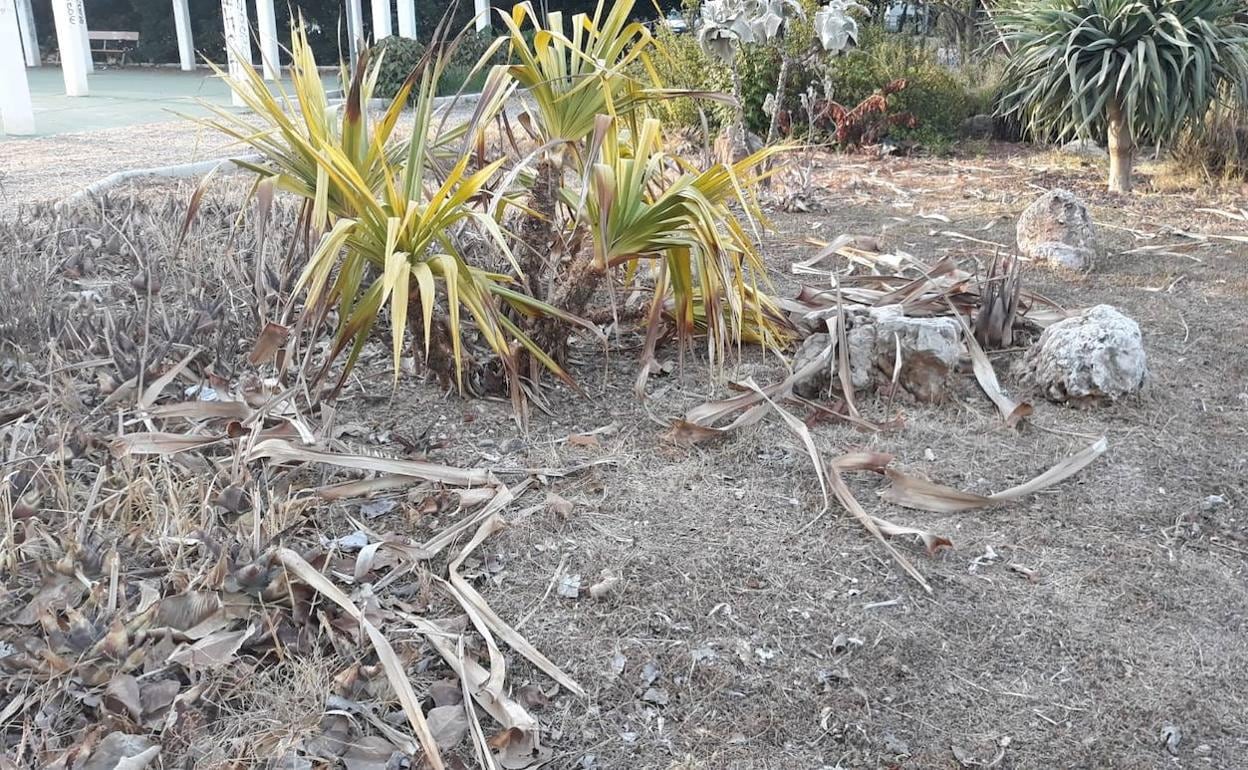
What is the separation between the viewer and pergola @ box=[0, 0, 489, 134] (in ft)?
25.5

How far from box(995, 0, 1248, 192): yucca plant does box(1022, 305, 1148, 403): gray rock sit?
3.37m

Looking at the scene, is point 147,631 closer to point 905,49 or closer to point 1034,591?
point 1034,591

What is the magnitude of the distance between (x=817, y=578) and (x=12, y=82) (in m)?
10.7

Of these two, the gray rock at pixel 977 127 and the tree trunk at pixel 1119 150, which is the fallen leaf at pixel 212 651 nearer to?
the tree trunk at pixel 1119 150

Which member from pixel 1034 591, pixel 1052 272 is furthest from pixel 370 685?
pixel 1052 272

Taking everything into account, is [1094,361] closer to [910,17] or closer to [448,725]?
[448,725]

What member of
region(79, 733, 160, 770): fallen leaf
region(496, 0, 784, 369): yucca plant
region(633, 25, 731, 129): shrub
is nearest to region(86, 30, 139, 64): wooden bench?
region(633, 25, 731, 129): shrub

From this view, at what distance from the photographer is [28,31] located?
71.6 ft

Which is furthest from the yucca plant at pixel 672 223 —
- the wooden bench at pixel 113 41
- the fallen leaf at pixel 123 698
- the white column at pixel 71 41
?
the wooden bench at pixel 113 41

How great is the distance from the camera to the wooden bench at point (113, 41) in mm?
23031

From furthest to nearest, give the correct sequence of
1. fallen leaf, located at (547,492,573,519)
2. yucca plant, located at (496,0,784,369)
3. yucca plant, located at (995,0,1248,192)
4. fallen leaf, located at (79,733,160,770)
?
yucca plant, located at (995,0,1248,192) < yucca plant, located at (496,0,784,369) < fallen leaf, located at (547,492,573,519) < fallen leaf, located at (79,733,160,770)

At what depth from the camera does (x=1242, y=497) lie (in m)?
2.90

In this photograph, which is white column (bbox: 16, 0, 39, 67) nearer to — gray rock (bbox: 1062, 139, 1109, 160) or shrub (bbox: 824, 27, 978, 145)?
shrub (bbox: 824, 27, 978, 145)

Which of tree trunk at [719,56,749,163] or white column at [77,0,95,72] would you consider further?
white column at [77,0,95,72]
